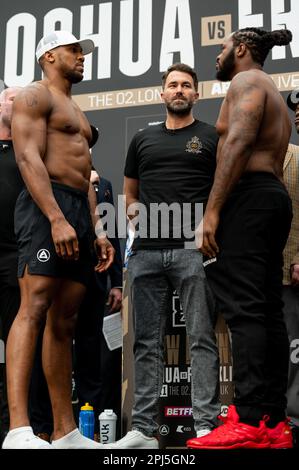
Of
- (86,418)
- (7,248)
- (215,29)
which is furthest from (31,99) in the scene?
(215,29)

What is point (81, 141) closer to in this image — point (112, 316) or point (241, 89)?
point (241, 89)

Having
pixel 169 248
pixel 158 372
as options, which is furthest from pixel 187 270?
pixel 158 372

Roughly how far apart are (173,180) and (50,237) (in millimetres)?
650

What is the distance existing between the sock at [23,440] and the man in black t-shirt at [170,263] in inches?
18.4

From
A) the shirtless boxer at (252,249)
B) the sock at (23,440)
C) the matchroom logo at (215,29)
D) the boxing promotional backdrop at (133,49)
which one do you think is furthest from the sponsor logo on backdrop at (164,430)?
the matchroom logo at (215,29)

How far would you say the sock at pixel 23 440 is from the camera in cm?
218

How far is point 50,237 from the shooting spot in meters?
2.50

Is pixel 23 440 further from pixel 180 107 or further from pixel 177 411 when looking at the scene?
pixel 180 107

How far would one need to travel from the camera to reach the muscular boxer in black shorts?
7.93 feet

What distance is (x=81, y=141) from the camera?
2709mm

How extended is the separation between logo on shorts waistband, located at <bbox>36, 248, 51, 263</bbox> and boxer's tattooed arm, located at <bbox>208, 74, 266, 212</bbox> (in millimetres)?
608

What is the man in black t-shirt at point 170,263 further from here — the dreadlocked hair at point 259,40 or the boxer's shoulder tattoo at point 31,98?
the boxer's shoulder tattoo at point 31,98

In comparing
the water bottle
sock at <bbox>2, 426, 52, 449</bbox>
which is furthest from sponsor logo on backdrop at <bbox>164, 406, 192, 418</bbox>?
sock at <bbox>2, 426, 52, 449</bbox>

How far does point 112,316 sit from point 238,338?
4.85 ft
